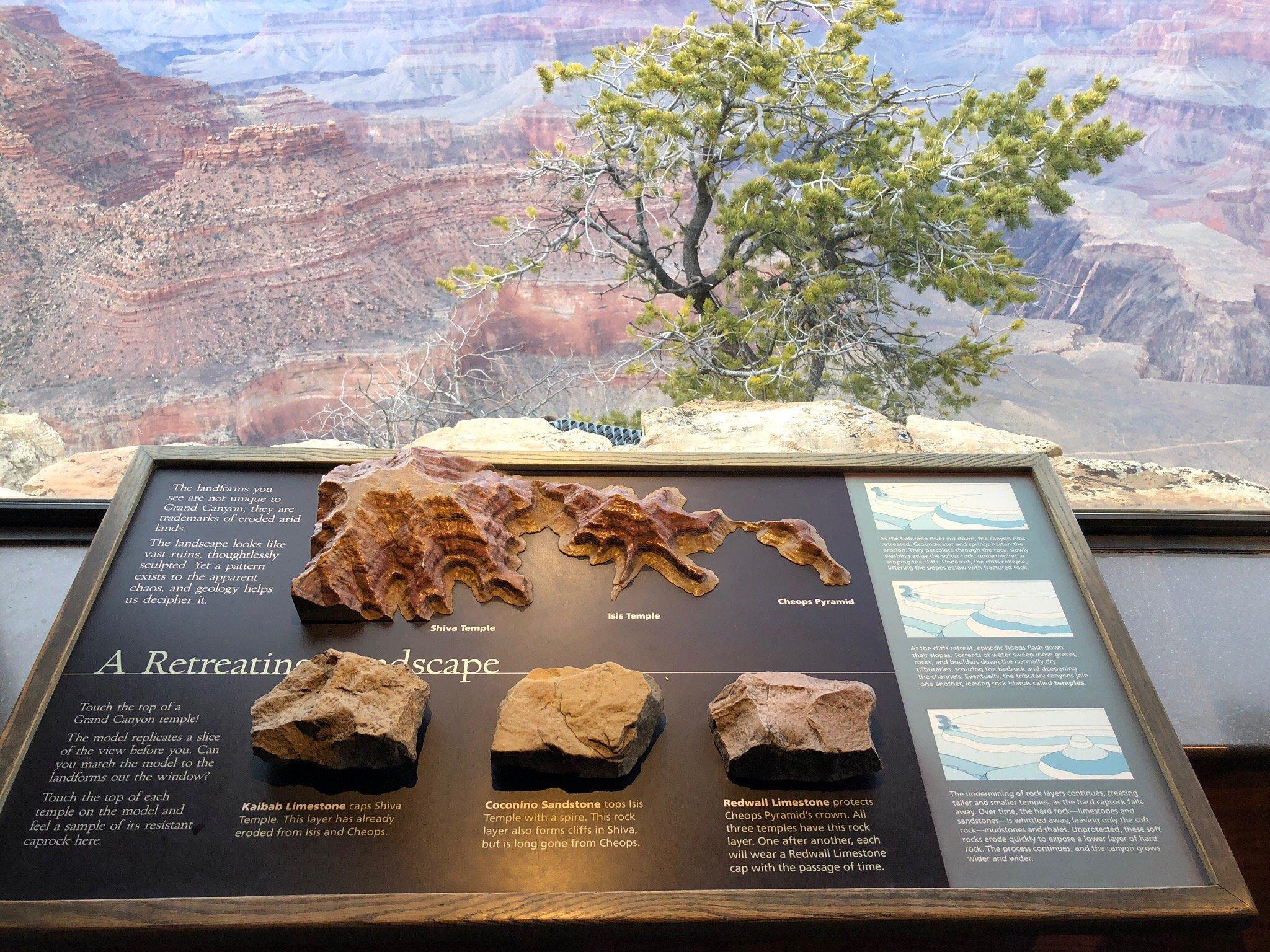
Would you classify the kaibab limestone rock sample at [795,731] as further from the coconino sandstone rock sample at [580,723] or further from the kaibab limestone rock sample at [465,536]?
the kaibab limestone rock sample at [465,536]

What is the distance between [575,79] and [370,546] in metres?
3.08

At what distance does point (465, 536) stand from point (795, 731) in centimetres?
Answer: 78

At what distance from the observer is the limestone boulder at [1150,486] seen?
2549mm

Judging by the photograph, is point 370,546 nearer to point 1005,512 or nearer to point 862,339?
point 1005,512

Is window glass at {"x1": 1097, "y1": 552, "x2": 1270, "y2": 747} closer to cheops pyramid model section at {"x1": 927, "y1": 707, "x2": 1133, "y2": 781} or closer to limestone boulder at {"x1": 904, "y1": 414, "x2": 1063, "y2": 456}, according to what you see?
cheops pyramid model section at {"x1": 927, "y1": 707, "x2": 1133, "y2": 781}

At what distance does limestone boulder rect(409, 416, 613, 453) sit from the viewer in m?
2.57

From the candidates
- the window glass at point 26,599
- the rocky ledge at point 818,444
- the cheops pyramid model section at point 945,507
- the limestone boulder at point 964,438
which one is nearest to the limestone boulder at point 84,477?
the rocky ledge at point 818,444

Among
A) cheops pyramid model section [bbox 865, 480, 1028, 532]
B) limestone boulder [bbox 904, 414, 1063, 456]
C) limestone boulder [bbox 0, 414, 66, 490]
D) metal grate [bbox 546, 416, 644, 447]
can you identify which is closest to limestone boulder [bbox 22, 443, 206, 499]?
limestone boulder [bbox 0, 414, 66, 490]

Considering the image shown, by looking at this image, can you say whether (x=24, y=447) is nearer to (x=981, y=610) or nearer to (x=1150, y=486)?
(x=981, y=610)

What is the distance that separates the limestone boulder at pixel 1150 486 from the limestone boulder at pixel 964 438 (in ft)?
0.34

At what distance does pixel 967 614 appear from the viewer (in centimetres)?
173

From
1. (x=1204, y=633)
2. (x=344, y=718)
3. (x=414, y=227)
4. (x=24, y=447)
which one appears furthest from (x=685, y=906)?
(x=414, y=227)

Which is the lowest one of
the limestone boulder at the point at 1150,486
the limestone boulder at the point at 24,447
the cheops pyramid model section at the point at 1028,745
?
the cheops pyramid model section at the point at 1028,745

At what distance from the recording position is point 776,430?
259 centimetres
